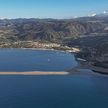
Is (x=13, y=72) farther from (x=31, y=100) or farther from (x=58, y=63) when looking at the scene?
(x=31, y=100)

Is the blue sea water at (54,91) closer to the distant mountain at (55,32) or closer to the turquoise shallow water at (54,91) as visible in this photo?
the turquoise shallow water at (54,91)

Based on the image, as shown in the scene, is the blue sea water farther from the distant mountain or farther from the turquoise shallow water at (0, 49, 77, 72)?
the distant mountain

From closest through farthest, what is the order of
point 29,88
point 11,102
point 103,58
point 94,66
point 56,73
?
point 11,102 → point 29,88 → point 56,73 → point 94,66 → point 103,58

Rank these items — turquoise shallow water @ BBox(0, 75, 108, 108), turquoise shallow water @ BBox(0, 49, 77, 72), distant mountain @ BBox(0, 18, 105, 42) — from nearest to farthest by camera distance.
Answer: turquoise shallow water @ BBox(0, 75, 108, 108)
turquoise shallow water @ BBox(0, 49, 77, 72)
distant mountain @ BBox(0, 18, 105, 42)

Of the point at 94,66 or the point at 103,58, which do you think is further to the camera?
the point at 103,58

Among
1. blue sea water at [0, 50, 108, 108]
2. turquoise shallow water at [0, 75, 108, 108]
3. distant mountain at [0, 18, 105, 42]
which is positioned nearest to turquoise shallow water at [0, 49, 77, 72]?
blue sea water at [0, 50, 108, 108]

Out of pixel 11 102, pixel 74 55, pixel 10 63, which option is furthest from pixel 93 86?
pixel 74 55

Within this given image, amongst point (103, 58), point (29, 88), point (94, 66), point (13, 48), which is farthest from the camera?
point (13, 48)
